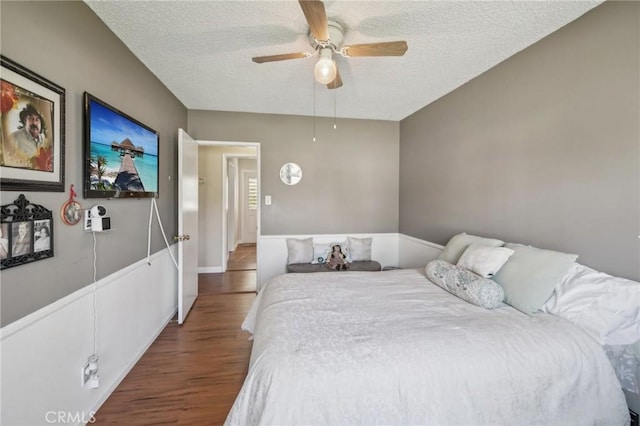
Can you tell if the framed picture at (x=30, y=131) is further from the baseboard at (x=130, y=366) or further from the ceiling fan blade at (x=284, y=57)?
the baseboard at (x=130, y=366)

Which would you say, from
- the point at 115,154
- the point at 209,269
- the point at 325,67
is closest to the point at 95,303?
the point at 115,154

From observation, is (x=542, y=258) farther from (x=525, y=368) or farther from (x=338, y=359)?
(x=338, y=359)

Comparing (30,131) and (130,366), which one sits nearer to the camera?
(30,131)

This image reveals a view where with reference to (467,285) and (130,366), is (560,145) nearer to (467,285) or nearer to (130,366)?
(467,285)

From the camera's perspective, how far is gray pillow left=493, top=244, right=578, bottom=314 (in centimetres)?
151

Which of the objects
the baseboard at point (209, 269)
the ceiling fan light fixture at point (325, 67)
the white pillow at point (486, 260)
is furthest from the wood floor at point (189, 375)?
the ceiling fan light fixture at point (325, 67)

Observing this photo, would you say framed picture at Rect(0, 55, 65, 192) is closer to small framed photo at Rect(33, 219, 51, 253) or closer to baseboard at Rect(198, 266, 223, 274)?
small framed photo at Rect(33, 219, 51, 253)

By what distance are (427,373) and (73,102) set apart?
2.33 m

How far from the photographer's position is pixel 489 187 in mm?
2373

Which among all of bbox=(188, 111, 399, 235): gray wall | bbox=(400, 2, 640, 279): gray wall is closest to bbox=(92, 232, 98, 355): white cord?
bbox=(188, 111, 399, 235): gray wall

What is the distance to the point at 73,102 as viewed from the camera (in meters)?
1.48

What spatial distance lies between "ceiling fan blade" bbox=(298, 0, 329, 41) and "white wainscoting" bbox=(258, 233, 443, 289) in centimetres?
262

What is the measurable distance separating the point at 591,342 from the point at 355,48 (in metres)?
2.05

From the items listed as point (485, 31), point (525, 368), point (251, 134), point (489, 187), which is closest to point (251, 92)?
point (251, 134)
